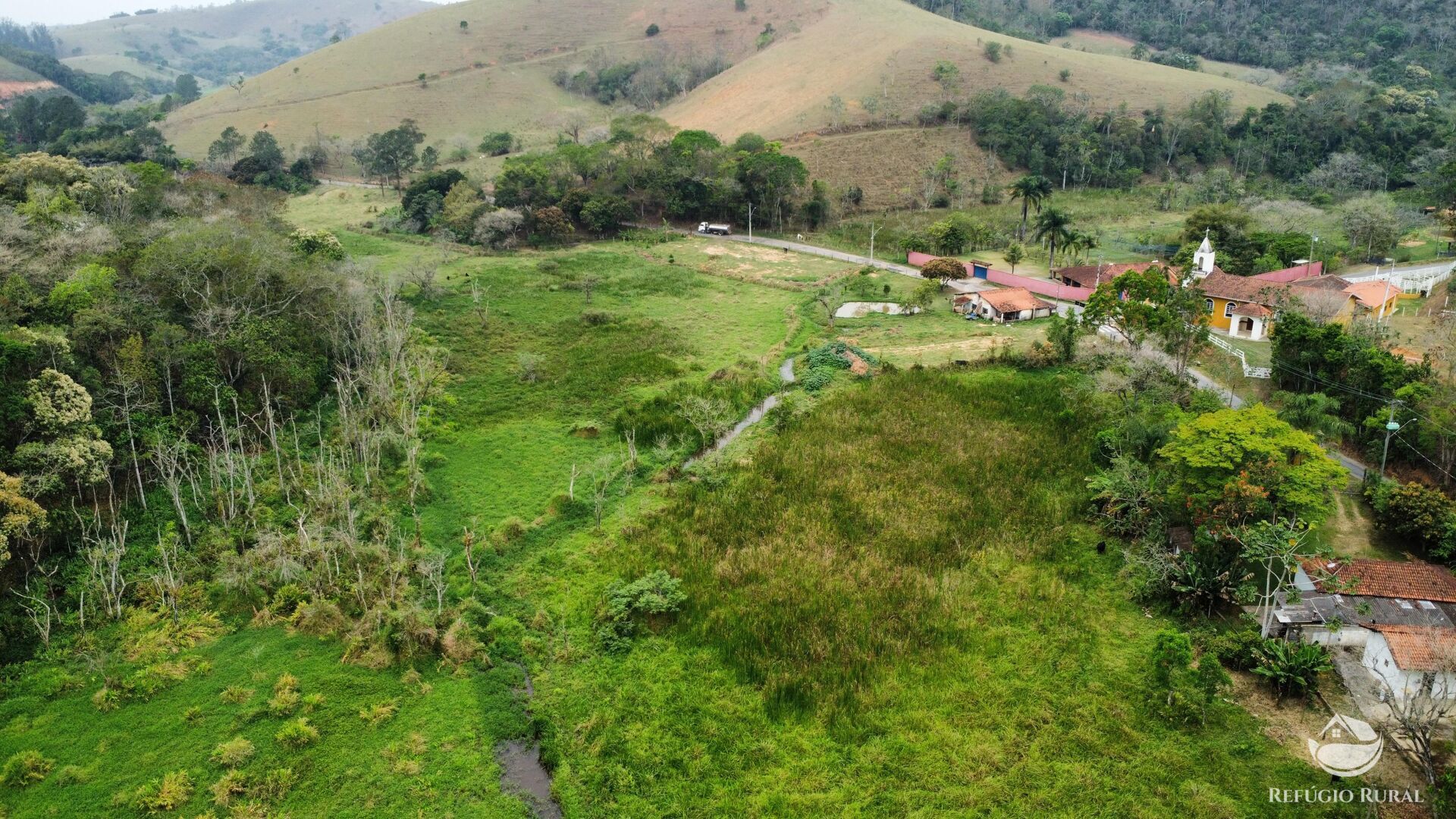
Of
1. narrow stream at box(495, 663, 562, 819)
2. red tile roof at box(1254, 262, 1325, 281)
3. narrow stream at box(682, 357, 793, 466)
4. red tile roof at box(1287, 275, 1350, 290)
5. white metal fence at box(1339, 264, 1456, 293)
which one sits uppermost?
red tile roof at box(1287, 275, 1350, 290)

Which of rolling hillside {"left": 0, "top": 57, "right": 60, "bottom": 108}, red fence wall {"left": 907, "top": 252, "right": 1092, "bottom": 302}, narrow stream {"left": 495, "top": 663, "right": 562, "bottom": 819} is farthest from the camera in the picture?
rolling hillside {"left": 0, "top": 57, "right": 60, "bottom": 108}

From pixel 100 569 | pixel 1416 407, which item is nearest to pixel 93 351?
pixel 100 569

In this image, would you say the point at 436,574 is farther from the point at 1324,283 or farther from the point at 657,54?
the point at 657,54

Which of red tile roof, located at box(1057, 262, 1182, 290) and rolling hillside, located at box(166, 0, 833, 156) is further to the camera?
rolling hillside, located at box(166, 0, 833, 156)

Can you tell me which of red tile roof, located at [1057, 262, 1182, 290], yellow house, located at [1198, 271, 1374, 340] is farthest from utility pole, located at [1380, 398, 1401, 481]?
red tile roof, located at [1057, 262, 1182, 290]

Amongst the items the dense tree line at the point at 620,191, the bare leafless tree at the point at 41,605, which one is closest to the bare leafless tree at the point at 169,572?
the bare leafless tree at the point at 41,605

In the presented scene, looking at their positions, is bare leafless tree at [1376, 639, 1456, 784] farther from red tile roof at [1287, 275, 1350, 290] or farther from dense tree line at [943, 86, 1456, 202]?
dense tree line at [943, 86, 1456, 202]

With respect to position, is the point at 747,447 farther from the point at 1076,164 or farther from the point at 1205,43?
the point at 1205,43

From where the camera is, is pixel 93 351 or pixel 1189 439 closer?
pixel 1189 439
